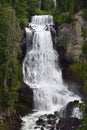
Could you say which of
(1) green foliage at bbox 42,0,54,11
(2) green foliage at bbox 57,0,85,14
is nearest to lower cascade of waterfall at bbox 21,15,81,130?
(2) green foliage at bbox 57,0,85,14

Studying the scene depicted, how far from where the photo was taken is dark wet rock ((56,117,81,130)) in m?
34.3

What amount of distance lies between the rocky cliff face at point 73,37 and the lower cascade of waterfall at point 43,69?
1789 millimetres

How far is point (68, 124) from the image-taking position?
114 ft

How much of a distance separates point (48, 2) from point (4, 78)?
1418 inches

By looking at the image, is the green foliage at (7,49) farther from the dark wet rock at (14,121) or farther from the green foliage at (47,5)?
the green foliage at (47,5)

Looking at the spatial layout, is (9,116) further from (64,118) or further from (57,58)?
(57,58)

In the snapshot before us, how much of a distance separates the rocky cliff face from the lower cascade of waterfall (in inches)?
70.4

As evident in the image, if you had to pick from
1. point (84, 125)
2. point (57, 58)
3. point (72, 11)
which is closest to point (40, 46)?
point (57, 58)

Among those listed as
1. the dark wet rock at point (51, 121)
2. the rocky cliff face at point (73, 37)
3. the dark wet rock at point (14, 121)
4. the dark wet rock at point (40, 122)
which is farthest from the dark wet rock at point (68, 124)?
the rocky cliff face at point (73, 37)

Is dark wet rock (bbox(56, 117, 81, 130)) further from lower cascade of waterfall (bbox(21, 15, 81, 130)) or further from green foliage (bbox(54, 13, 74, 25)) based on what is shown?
green foliage (bbox(54, 13, 74, 25))

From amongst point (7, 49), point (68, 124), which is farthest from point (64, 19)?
point (68, 124)

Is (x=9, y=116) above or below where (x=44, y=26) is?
below

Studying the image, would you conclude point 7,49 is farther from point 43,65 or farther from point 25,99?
point 43,65

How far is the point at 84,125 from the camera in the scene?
1659 centimetres
